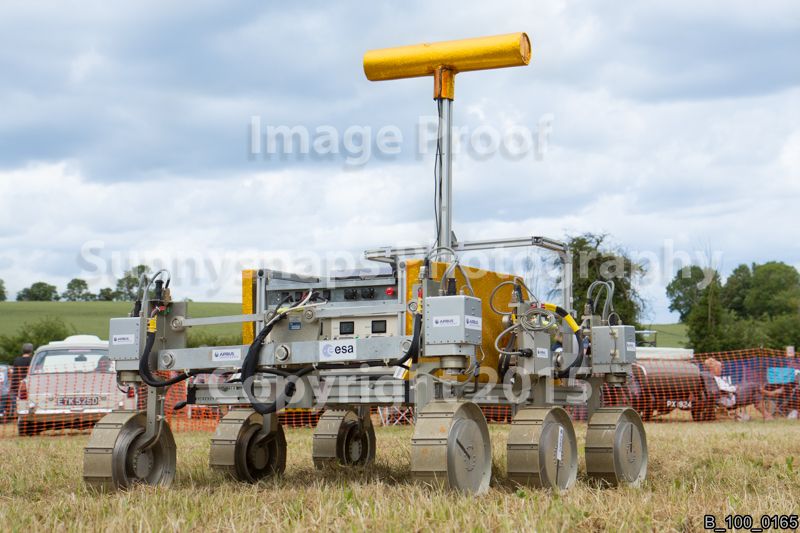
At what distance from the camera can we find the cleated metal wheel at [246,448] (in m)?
8.64

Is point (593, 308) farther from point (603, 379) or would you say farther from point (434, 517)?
point (434, 517)

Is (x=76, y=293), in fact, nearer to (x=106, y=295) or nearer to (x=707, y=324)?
(x=106, y=295)

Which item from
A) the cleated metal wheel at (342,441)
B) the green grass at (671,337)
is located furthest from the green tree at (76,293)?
the cleated metal wheel at (342,441)

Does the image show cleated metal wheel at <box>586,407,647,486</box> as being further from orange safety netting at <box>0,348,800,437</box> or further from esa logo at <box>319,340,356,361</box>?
orange safety netting at <box>0,348,800,437</box>

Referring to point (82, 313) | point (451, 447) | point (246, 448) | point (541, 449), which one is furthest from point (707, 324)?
point (82, 313)

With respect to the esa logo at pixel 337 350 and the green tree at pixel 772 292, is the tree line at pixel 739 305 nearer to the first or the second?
the green tree at pixel 772 292

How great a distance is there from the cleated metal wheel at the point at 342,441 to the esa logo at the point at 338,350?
2942mm

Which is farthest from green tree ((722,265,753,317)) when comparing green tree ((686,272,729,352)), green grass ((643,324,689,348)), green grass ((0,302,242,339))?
green tree ((686,272,729,352))

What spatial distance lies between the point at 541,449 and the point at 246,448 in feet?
8.96

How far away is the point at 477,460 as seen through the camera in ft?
22.5

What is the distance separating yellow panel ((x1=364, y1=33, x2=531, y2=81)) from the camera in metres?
8.89

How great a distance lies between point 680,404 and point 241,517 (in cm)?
1879

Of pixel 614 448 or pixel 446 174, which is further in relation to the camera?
pixel 446 174

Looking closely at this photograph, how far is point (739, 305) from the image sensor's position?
88.8m
